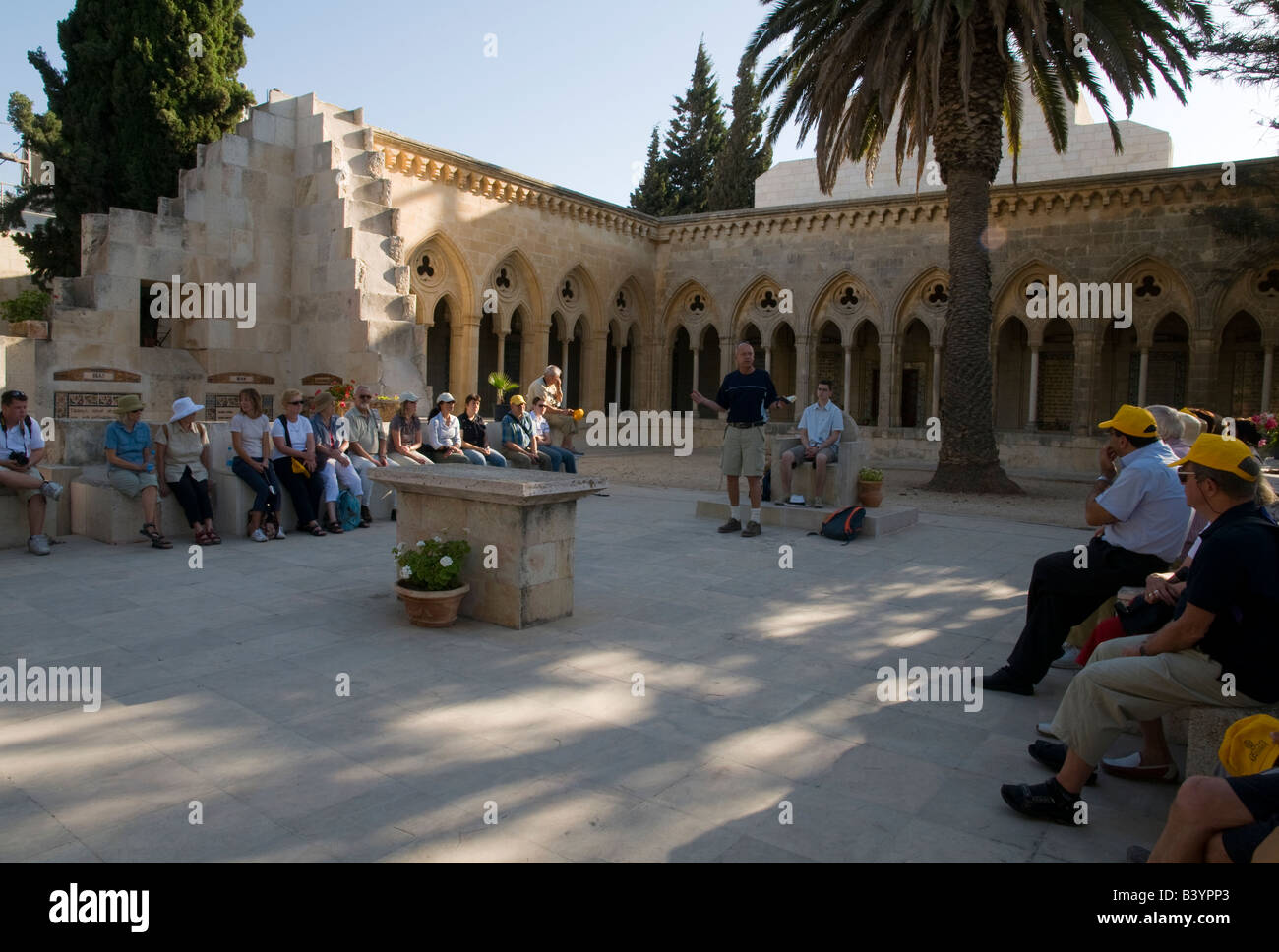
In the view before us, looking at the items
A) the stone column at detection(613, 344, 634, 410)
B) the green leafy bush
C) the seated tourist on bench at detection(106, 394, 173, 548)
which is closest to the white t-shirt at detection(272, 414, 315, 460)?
the seated tourist on bench at detection(106, 394, 173, 548)

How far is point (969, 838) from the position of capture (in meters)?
3.07

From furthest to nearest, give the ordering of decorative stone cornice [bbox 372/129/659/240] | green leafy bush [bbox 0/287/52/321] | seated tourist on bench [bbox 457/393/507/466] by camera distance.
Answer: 1. decorative stone cornice [bbox 372/129/659/240]
2. green leafy bush [bbox 0/287/52/321]
3. seated tourist on bench [bbox 457/393/507/466]

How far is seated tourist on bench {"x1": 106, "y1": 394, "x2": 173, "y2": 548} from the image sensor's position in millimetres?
7773

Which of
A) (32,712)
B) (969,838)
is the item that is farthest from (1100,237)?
(32,712)

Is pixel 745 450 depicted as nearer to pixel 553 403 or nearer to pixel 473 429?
pixel 473 429

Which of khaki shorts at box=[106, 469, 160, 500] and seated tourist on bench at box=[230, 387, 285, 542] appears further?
seated tourist on bench at box=[230, 387, 285, 542]

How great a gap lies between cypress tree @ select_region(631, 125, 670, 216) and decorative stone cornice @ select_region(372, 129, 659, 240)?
47.1 feet

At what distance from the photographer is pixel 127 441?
783cm

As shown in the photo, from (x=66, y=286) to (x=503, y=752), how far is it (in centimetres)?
1141

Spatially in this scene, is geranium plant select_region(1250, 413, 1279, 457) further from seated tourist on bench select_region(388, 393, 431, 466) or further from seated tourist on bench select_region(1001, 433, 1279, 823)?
seated tourist on bench select_region(388, 393, 431, 466)

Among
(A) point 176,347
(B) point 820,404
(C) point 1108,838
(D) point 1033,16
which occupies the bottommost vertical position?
(C) point 1108,838
